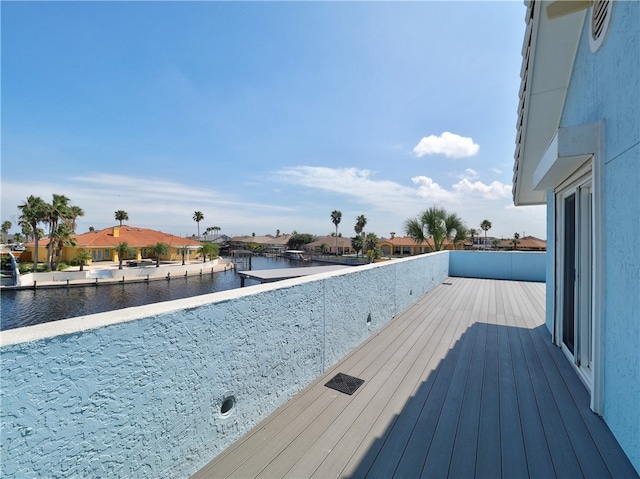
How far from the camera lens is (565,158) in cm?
244

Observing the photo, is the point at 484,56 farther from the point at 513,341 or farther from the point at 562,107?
the point at 513,341

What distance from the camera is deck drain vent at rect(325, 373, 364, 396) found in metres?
2.71

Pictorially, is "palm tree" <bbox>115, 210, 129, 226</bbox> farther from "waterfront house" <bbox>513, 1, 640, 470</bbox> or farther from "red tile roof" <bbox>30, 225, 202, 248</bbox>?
"waterfront house" <bbox>513, 1, 640, 470</bbox>

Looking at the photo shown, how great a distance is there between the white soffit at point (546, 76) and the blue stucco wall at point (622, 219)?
111 centimetres

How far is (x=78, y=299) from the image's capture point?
25.4 m

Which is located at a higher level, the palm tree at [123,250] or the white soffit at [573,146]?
the white soffit at [573,146]

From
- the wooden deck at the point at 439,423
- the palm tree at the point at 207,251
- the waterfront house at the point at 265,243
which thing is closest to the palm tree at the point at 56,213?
the palm tree at the point at 207,251

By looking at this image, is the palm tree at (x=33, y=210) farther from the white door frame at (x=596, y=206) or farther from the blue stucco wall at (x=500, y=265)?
the white door frame at (x=596, y=206)

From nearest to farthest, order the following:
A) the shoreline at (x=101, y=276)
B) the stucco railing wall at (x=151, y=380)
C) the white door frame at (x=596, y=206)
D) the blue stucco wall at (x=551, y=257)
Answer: the stucco railing wall at (x=151, y=380), the white door frame at (x=596, y=206), the blue stucco wall at (x=551, y=257), the shoreline at (x=101, y=276)

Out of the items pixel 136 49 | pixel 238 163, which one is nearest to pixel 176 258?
pixel 238 163

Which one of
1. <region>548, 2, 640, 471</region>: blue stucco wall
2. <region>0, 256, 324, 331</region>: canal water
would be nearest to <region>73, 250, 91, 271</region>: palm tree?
<region>0, 256, 324, 331</region>: canal water

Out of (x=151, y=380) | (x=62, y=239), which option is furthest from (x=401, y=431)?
(x=62, y=239)

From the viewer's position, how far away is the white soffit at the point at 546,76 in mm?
3090

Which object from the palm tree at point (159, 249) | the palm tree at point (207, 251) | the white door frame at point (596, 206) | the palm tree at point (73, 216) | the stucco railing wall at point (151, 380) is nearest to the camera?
the stucco railing wall at point (151, 380)
